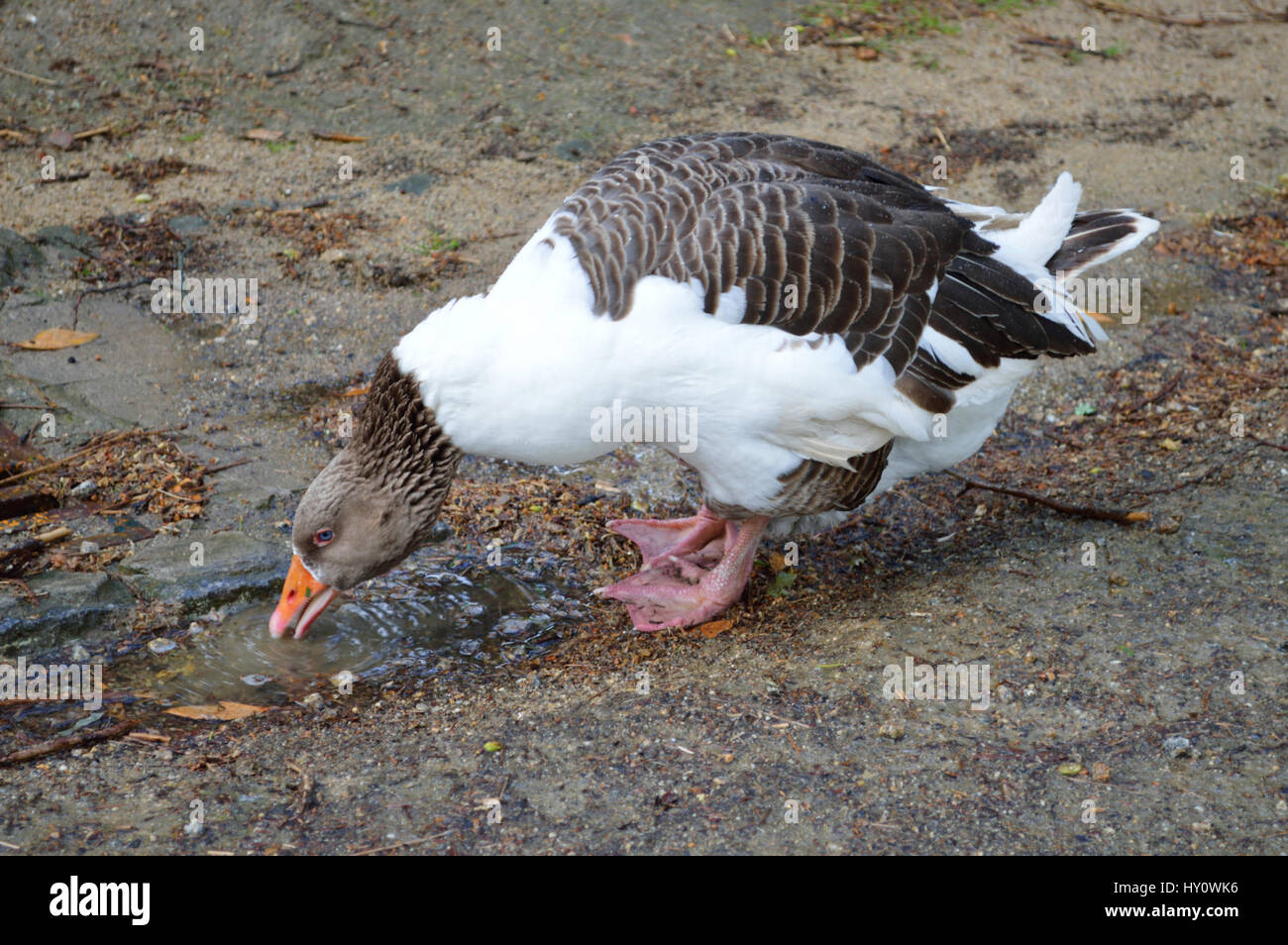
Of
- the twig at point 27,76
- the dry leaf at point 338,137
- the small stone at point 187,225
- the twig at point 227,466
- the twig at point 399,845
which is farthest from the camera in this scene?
the twig at point 27,76

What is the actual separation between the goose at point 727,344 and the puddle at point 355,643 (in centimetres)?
18

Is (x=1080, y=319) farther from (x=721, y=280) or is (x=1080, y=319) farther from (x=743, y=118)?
(x=743, y=118)

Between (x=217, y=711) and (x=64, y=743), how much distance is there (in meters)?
0.52

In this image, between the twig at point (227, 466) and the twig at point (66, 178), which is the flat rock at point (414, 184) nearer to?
the twig at point (66, 178)

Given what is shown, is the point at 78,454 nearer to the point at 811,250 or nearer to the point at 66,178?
the point at 66,178

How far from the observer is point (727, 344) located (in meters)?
3.86

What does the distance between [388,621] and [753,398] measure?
1.88 metres

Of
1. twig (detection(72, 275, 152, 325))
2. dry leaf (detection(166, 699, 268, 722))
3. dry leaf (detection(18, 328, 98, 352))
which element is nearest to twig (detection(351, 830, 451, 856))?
dry leaf (detection(166, 699, 268, 722))

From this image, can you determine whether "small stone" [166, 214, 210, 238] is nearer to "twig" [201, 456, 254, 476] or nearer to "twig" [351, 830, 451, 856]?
"twig" [201, 456, 254, 476]

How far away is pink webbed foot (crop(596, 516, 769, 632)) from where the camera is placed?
A: 4.76m

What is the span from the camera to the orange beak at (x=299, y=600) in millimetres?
4352

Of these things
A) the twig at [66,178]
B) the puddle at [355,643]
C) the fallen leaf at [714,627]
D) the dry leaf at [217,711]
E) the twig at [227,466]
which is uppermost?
the twig at [66,178]

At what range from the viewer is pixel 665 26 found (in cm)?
981

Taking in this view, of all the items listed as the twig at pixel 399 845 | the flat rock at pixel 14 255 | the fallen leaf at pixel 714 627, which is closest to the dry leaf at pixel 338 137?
the flat rock at pixel 14 255
